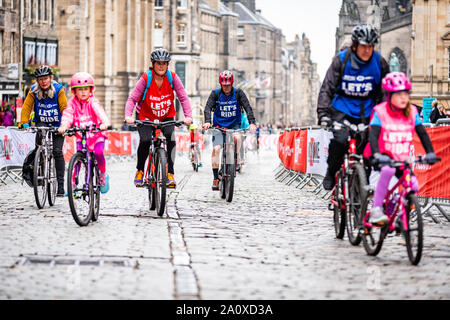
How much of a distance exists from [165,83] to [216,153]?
10.0 ft

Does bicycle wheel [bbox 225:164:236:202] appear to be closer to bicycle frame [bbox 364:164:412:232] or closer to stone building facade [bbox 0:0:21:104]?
bicycle frame [bbox 364:164:412:232]

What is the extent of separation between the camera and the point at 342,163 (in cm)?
928

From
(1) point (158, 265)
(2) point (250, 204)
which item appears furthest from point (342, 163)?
(2) point (250, 204)

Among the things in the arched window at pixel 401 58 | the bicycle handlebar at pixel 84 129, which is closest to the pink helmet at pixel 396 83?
the bicycle handlebar at pixel 84 129

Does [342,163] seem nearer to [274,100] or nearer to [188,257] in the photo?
[188,257]

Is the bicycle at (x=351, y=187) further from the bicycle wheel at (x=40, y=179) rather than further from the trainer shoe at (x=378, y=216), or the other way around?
the bicycle wheel at (x=40, y=179)

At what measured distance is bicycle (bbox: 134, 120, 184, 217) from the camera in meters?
11.3

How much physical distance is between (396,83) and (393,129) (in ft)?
1.32

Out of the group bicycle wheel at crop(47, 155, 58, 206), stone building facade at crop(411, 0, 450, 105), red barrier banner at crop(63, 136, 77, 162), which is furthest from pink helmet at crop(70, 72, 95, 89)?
stone building facade at crop(411, 0, 450, 105)

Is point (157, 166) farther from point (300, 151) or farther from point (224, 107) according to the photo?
point (300, 151)

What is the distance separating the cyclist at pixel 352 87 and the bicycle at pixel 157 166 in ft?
8.90

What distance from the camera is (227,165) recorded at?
46.9 ft

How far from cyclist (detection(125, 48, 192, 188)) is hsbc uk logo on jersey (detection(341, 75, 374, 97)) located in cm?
314

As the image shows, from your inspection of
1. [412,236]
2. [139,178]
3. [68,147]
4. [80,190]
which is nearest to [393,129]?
[412,236]
